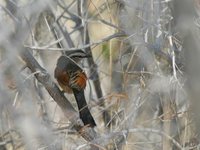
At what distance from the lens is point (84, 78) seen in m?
3.82

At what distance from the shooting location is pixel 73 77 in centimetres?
377

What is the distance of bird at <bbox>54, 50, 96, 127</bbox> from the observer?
146 inches

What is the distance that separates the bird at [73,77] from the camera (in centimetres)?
371

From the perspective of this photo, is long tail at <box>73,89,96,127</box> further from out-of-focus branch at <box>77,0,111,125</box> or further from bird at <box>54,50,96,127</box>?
out-of-focus branch at <box>77,0,111,125</box>

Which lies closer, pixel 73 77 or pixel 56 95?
→ pixel 56 95

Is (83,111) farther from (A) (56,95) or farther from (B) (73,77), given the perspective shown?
(A) (56,95)

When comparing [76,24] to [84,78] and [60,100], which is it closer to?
[84,78]

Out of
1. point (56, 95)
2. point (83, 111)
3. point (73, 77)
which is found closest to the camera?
point (56, 95)

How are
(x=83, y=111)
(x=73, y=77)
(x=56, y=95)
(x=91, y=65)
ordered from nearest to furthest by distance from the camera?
(x=56, y=95)
(x=83, y=111)
(x=73, y=77)
(x=91, y=65)

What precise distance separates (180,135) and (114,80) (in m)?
0.99

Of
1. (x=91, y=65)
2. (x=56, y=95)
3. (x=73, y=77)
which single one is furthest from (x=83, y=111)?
(x=91, y=65)

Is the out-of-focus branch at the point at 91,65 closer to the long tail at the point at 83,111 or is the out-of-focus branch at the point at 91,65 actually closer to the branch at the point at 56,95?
the long tail at the point at 83,111

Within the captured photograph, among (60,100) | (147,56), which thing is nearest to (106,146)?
(60,100)

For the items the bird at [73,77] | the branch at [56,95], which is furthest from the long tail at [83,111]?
the branch at [56,95]
